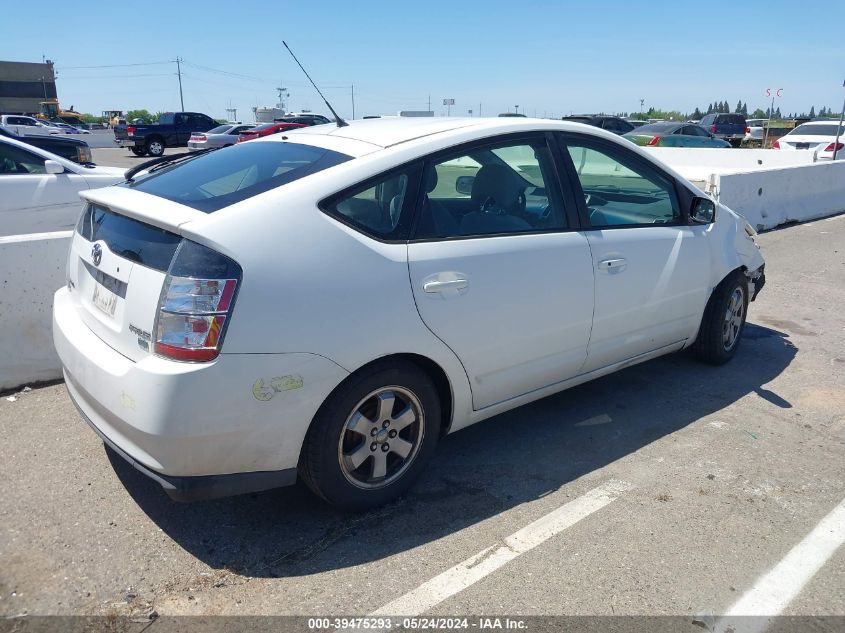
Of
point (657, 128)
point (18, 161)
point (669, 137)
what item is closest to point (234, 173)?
point (18, 161)

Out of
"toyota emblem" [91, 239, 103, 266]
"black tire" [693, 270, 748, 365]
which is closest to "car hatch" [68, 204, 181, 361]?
"toyota emblem" [91, 239, 103, 266]

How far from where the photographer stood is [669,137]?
1947 centimetres

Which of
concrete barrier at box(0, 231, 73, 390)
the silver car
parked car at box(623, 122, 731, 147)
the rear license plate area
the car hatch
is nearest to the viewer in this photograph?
the car hatch

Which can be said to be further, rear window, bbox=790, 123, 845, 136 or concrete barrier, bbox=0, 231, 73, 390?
rear window, bbox=790, 123, 845, 136

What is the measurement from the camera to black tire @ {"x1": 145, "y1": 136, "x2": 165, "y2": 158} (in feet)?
107

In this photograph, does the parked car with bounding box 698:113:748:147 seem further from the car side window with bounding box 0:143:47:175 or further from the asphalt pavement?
the asphalt pavement

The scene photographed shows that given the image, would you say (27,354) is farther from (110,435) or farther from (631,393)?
(631,393)

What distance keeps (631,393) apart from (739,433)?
0.75m

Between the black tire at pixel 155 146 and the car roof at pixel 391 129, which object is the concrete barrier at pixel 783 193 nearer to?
the car roof at pixel 391 129

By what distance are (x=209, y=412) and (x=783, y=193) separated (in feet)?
37.5

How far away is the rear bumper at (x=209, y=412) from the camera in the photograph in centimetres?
259

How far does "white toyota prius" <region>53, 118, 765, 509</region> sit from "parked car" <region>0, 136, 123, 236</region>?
4.32m

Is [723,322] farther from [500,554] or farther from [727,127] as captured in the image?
[727,127]

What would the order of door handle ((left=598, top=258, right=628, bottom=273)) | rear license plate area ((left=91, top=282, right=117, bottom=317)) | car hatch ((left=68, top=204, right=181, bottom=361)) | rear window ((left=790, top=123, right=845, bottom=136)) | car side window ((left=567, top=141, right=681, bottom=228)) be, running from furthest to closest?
rear window ((left=790, top=123, right=845, bottom=136))
car side window ((left=567, top=141, right=681, bottom=228))
door handle ((left=598, top=258, right=628, bottom=273))
rear license plate area ((left=91, top=282, right=117, bottom=317))
car hatch ((left=68, top=204, right=181, bottom=361))
